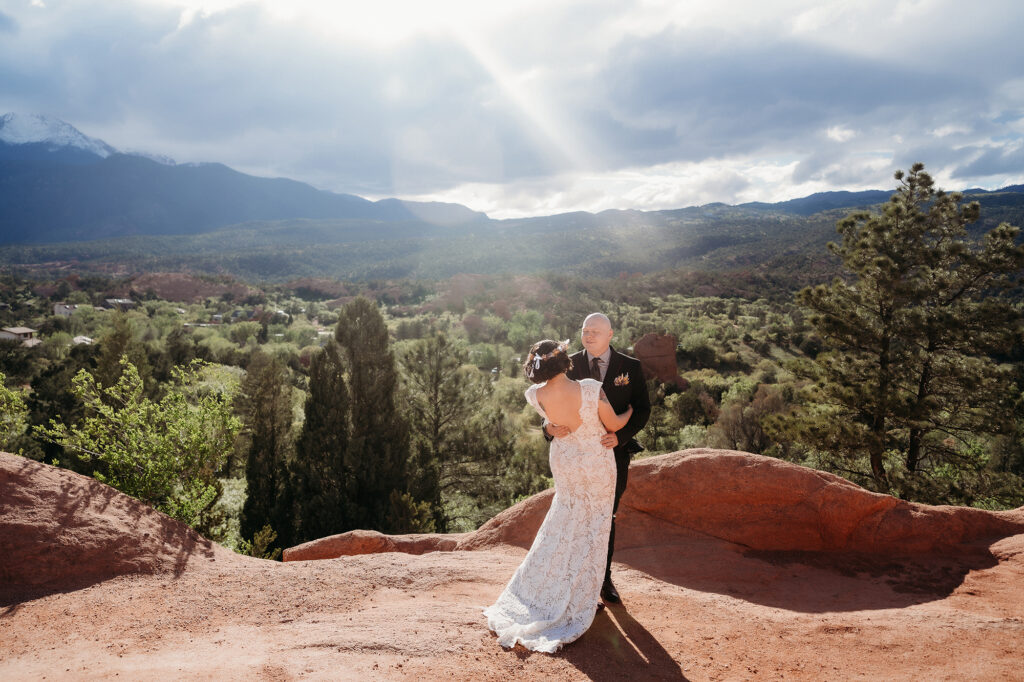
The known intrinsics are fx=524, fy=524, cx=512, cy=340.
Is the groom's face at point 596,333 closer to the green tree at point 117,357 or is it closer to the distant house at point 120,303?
the green tree at point 117,357

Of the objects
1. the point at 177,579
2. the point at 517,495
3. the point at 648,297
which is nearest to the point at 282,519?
the point at 517,495

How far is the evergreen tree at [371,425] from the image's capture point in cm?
1568

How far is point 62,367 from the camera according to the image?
28391mm

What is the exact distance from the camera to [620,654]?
3.94m

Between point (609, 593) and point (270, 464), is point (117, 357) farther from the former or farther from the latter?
point (609, 593)

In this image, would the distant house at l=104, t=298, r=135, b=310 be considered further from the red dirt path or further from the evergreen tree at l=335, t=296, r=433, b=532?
the red dirt path

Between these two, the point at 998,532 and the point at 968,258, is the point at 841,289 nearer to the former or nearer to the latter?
the point at 968,258

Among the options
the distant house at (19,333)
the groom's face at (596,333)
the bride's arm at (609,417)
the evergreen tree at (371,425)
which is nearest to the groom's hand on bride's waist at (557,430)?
the bride's arm at (609,417)

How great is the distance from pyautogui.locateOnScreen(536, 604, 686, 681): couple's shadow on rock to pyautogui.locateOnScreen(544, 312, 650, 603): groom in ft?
1.85

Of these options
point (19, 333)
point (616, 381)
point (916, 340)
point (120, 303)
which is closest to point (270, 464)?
point (616, 381)

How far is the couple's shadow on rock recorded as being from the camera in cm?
368

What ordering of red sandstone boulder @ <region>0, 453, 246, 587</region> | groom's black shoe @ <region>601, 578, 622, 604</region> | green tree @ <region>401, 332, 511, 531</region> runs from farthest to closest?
green tree @ <region>401, 332, 511, 531</region> < red sandstone boulder @ <region>0, 453, 246, 587</region> < groom's black shoe @ <region>601, 578, 622, 604</region>

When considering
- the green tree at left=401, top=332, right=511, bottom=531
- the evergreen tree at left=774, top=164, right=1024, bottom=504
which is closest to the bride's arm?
the evergreen tree at left=774, top=164, right=1024, bottom=504

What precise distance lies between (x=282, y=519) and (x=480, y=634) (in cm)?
1325
